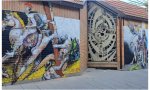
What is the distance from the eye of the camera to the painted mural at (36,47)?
389 inches

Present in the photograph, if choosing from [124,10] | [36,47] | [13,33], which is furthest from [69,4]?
[124,10]

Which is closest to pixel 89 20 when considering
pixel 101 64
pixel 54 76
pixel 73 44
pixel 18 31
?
pixel 101 64

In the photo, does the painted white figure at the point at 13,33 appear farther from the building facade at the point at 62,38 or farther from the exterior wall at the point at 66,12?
the exterior wall at the point at 66,12

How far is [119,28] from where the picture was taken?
1638 cm

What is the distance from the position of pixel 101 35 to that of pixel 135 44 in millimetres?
2460

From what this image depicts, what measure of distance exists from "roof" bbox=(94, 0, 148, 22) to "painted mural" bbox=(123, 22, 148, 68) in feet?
1.71

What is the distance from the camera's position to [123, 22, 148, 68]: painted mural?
55.2 ft

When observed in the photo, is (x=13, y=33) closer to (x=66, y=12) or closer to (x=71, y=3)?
(x=66, y=12)

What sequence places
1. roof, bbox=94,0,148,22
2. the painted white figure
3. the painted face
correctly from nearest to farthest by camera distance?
1. the painted white figure
2. the painted face
3. roof, bbox=94,0,148,22

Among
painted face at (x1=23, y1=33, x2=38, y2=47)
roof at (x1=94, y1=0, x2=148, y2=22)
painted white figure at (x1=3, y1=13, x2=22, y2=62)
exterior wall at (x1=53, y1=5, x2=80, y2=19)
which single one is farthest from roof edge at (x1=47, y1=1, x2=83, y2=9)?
roof at (x1=94, y1=0, x2=148, y2=22)

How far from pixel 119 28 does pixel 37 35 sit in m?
6.76

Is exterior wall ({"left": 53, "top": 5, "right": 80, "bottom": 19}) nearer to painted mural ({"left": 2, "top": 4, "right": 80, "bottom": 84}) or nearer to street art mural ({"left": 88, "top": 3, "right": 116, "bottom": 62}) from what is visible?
painted mural ({"left": 2, "top": 4, "right": 80, "bottom": 84})

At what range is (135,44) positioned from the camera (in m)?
17.6

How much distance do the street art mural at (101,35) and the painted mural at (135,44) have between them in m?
0.84
